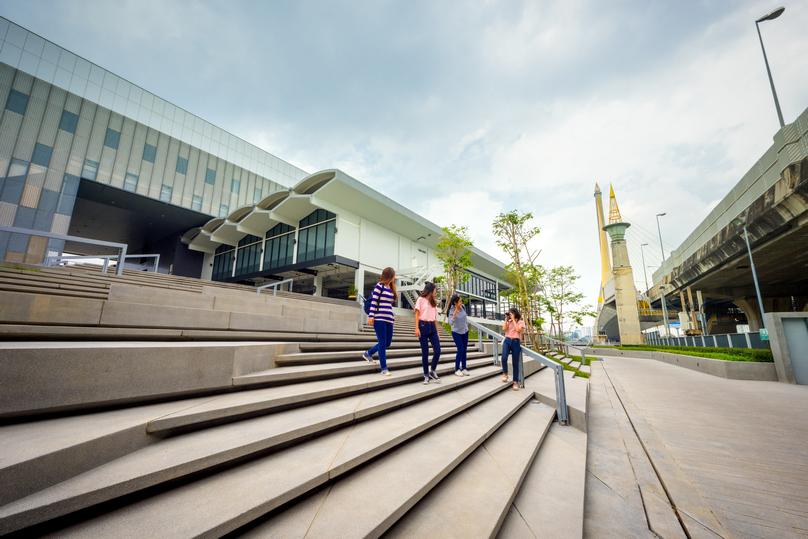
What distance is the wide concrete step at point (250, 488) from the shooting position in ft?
5.03

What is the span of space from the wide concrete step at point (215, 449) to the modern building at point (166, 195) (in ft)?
60.8

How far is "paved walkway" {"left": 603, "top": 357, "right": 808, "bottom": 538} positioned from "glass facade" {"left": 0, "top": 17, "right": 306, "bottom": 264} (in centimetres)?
2961

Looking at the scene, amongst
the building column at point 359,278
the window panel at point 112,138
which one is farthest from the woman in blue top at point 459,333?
the window panel at point 112,138

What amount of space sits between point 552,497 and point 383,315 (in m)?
2.96

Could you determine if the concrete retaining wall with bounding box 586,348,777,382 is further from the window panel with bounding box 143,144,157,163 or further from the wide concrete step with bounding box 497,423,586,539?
the window panel with bounding box 143,144,157,163

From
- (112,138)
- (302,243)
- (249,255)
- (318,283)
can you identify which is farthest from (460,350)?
(112,138)

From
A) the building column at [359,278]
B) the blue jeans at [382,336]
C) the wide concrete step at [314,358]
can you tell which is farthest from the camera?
the building column at [359,278]

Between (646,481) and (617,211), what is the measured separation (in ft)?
129

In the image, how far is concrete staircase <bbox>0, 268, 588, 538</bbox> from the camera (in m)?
1.63

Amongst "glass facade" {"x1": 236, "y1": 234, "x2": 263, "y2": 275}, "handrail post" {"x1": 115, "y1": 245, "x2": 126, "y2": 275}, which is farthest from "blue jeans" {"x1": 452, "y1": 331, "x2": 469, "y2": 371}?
"glass facade" {"x1": 236, "y1": 234, "x2": 263, "y2": 275}

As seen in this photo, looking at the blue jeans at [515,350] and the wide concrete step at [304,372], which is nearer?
the wide concrete step at [304,372]

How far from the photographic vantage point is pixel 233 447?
2.13 m

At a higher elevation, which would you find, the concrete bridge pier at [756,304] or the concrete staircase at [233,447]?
the concrete bridge pier at [756,304]

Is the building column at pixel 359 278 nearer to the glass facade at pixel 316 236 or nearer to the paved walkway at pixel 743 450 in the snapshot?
the glass facade at pixel 316 236
